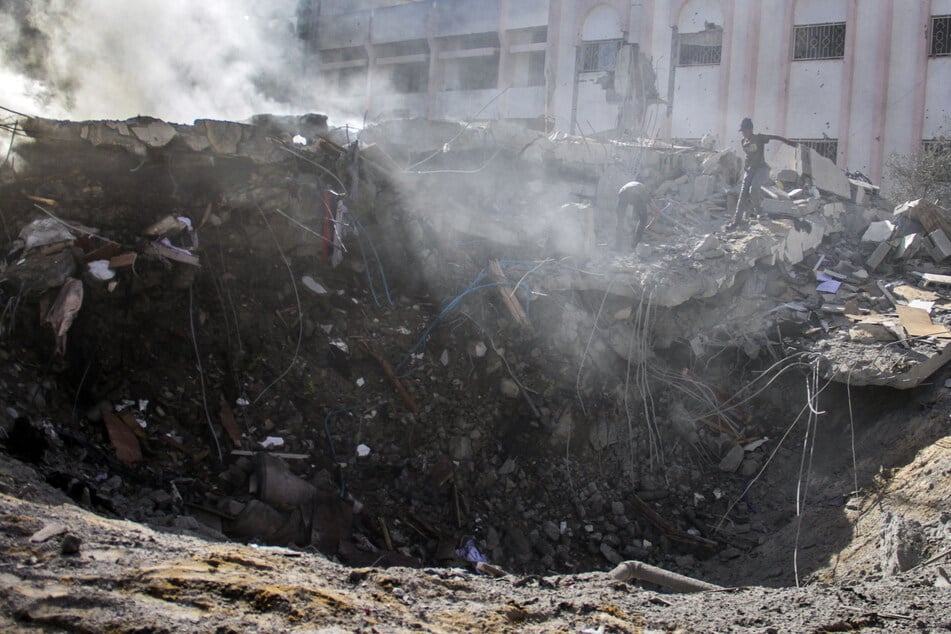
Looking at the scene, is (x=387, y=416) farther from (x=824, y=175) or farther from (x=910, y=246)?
(x=824, y=175)

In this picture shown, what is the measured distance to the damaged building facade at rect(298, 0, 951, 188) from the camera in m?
17.1

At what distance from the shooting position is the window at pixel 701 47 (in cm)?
1909

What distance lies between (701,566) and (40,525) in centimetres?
456

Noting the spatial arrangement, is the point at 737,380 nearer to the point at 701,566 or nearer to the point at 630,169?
the point at 701,566

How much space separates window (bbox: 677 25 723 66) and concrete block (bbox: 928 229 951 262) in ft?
40.2

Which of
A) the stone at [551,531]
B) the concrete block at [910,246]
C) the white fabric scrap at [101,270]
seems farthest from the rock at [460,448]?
the concrete block at [910,246]

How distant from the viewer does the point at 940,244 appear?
8.29 m

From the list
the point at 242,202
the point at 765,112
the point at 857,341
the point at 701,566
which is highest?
the point at 765,112

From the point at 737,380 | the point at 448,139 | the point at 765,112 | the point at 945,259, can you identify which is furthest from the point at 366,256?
the point at 765,112

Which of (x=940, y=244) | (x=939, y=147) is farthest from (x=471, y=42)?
(x=940, y=244)

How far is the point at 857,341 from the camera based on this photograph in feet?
21.4

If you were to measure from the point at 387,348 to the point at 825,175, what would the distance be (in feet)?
24.6

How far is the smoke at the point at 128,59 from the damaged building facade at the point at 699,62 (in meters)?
3.86

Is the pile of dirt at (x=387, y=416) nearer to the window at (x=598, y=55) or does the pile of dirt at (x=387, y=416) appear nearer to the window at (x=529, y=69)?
the window at (x=598, y=55)
